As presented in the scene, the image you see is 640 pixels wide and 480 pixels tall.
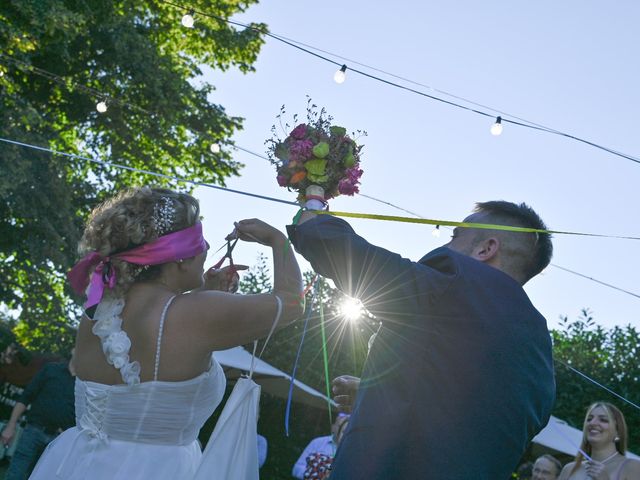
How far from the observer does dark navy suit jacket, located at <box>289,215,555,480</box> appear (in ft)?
6.94

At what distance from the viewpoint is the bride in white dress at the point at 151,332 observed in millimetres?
2605

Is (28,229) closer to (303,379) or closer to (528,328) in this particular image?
(303,379)

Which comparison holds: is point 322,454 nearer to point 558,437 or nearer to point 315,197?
point 315,197

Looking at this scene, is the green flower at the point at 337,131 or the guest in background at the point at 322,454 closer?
the green flower at the point at 337,131

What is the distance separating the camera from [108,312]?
275cm

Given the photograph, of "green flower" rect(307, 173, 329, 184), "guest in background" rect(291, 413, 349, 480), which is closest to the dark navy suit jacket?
"green flower" rect(307, 173, 329, 184)

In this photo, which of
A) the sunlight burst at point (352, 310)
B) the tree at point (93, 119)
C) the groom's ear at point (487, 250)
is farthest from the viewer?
the tree at point (93, 119)

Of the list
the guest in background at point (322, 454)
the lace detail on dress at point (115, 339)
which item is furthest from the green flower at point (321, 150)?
the guest in background at point (322, 454)

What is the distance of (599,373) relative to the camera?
11.0 m

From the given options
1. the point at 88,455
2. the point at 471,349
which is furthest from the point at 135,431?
the point at 471,349

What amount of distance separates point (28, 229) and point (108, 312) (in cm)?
1281

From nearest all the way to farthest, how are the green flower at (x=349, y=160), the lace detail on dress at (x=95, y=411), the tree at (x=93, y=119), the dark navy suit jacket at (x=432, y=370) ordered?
the dark navy suit jacket at (x=432, y=370)
the lace detail on dress at (x=95, y=411)
the green flower at (x=349, y=160)
the tree at (x=93, y=119)

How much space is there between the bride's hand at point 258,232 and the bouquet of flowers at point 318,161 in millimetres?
287

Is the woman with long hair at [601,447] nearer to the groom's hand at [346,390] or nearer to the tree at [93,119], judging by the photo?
the groom's hand at [346,390]
